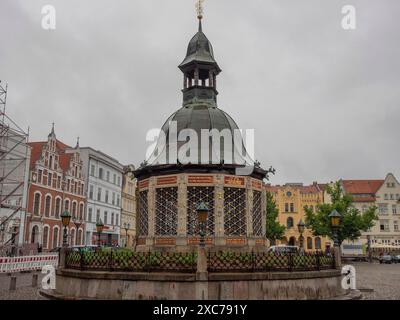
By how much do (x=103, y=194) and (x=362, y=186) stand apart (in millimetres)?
48939

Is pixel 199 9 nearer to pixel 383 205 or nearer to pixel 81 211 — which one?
pixel 81 211

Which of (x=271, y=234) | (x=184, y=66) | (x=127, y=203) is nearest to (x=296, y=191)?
(x=271, y=234)

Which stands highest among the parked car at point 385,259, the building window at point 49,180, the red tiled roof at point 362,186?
the red tiled roof at point 362,186

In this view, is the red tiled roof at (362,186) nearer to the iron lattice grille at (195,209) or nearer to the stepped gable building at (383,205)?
the stepped gable building at (383,205)

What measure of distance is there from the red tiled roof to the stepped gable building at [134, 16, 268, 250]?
196 ft

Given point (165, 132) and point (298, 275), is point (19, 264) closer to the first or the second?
point (165, 132)

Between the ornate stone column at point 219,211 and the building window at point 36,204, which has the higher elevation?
the building window at point 36,204

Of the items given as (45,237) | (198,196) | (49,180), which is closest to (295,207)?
(49,180)

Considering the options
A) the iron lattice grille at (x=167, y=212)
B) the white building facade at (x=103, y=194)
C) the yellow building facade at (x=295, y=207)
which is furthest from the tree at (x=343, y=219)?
the iron lattice grille at (x=167, y=212)

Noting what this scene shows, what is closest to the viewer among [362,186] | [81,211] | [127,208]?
[81,211]

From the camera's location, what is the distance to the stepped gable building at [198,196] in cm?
1925

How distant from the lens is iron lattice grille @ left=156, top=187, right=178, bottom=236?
64.4ft

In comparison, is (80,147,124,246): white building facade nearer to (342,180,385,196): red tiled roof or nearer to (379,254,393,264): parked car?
(379,254,393,264): parked car

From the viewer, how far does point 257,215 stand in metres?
20.9
